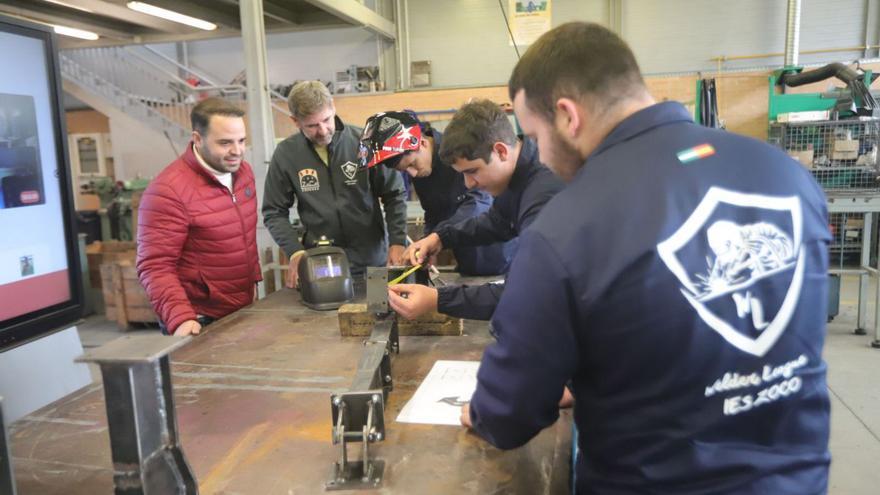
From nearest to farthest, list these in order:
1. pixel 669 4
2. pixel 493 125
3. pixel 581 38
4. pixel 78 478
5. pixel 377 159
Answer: pixel 581 38 → pixel 78 478 → pixel 493 125 → pixel 377 159 → pixel 669 4

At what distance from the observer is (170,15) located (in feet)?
21.0

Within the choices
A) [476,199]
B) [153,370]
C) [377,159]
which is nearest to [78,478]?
[153,370]

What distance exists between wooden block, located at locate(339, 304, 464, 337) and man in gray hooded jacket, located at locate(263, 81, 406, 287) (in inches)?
27.5

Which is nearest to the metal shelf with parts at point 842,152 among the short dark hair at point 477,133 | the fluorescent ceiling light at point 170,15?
the short dark hair at point 477,133

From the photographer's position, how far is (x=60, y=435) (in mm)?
1312

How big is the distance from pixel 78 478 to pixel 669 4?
8.73 m

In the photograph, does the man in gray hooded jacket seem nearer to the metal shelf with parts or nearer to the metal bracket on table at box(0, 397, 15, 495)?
the metal bracket on table at box(0, 397, 15, 495)

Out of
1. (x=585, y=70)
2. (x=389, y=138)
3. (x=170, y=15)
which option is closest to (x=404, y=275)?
(x=389, y=138)

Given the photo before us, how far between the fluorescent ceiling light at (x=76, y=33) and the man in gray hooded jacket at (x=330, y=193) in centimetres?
584

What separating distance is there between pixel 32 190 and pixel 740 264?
1935mm

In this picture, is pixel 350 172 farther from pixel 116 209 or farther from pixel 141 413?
pixel 116 209

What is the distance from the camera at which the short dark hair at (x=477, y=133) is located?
72.2 inches

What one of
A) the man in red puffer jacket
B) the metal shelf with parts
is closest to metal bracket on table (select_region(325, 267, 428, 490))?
the man in red puffer jacket

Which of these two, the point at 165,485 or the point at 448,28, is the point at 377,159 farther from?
the point at 448,28
